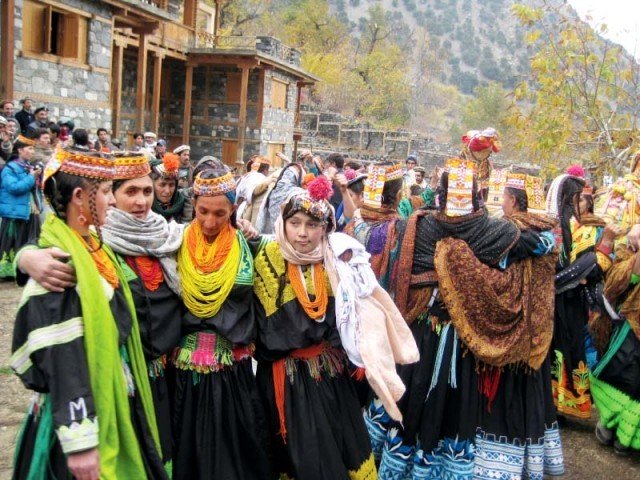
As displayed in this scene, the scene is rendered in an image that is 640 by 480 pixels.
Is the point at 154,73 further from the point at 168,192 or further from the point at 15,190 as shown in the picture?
the point at 168,192

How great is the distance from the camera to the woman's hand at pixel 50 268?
2.18m

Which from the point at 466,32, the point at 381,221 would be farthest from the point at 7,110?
the point at 466,32

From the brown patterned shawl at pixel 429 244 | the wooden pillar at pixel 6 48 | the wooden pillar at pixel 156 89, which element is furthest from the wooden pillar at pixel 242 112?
the brown patterned shawl at pixel 429 244

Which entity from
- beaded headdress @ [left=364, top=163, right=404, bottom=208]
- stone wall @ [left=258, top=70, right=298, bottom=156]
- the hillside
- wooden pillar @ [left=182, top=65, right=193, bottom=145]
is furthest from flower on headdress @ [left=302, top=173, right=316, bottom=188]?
the hillside

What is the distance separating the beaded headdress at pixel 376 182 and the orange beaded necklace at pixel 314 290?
1.11 meters

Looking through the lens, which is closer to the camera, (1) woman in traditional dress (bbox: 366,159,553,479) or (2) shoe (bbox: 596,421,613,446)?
(1) woman in traditional dress (bbox: 366,159,553,479)

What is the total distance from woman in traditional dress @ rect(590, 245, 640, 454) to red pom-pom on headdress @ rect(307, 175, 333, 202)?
2558mm

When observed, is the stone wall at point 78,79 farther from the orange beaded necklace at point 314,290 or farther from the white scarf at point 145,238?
the orange beaded necklace at point 314,290

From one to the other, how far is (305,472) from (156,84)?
18.9m

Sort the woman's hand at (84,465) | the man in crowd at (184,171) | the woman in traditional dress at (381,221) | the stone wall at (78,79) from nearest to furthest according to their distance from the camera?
the woman's hand at (84,465)
the woman in traditional dress at (381,221)
the man in crowd at (184,171)
the stone wall at (78,79)

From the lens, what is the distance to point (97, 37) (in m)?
15.1

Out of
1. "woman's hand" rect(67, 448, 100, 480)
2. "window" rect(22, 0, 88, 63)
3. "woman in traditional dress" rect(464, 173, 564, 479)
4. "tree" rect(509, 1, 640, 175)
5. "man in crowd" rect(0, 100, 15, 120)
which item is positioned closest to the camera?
"woman's hand" rect(67, 448, 100, 480)

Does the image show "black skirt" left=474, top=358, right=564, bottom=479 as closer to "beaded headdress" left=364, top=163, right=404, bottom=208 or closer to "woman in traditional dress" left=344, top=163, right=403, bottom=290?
"woman in traditional dress" left=344, top=163, right=403, bottom=290

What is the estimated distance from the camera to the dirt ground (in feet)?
→ 14.1
